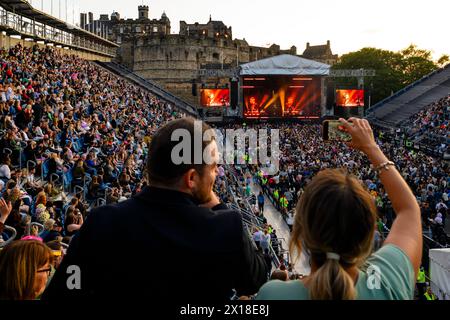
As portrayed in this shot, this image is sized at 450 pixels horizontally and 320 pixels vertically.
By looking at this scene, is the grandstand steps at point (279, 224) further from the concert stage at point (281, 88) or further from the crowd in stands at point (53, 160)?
the concert stage at point (281, 88)

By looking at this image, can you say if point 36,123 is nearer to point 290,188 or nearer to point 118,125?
point 118,125

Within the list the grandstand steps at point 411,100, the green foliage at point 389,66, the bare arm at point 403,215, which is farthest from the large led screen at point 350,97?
the bare arm at point 403,215

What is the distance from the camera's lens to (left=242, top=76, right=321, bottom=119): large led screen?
43.6 m

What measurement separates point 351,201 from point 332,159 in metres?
26.4

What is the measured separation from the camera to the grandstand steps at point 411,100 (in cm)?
4358

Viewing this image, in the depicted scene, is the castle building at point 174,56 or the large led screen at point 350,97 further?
the castle building at point 174,56

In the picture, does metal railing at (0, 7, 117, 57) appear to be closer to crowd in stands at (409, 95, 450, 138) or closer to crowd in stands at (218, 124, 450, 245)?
crowd in stands at (218, 124, 450, 245)

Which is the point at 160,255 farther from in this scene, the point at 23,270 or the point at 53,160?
the point at 53,160

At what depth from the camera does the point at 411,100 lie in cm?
4691

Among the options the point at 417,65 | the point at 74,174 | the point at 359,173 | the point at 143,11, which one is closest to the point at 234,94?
the point at 359,173

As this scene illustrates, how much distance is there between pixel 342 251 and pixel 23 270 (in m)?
1.38

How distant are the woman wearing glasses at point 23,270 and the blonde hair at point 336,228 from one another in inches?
48.8

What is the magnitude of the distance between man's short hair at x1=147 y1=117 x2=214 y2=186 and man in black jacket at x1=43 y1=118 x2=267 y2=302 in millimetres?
77
